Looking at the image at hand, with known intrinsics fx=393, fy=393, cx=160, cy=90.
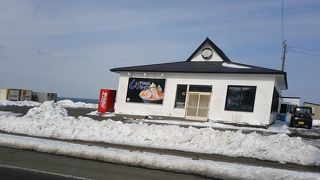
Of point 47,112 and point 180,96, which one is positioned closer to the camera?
point 47,112

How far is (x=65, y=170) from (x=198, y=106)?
2161 cm

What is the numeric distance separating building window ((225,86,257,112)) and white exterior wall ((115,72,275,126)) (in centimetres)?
27

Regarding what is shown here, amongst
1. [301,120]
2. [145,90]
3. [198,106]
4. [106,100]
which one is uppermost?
[145,90]

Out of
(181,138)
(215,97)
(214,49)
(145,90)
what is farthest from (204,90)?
(181,138)

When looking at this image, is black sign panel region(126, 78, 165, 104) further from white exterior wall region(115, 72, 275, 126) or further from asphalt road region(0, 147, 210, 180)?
asphalt road region(0, 147, 210, 180)

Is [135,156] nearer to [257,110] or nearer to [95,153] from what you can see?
[95,153]

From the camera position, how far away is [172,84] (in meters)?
32.1

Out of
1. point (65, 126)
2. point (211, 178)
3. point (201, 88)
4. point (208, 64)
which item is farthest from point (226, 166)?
point (208, 64)

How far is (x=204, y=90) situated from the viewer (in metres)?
31.0

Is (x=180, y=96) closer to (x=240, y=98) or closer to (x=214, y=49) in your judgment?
(x=240, y=98)

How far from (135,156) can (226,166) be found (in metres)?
2.73

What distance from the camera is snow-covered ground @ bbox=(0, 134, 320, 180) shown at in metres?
9.90

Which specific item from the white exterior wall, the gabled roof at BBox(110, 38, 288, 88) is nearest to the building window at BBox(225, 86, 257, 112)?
the white exterior wall

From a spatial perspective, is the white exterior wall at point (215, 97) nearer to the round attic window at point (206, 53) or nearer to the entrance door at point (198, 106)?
the entrance door at point (198, 106)
